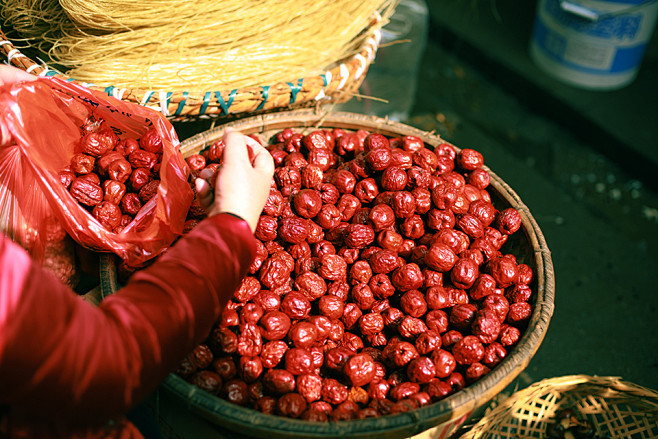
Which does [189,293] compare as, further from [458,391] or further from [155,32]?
[155,32]

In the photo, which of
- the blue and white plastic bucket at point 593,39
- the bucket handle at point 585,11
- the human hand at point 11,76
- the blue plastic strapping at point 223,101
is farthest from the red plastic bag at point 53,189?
the blue and white plastic bucket at point 593,39

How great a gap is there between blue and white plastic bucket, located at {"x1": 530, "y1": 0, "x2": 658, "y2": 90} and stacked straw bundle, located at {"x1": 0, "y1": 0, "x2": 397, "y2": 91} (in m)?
2.34

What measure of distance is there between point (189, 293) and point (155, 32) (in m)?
1.70

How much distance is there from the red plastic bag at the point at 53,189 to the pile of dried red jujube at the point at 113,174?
0.33 feet

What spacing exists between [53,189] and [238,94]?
0.92 metres

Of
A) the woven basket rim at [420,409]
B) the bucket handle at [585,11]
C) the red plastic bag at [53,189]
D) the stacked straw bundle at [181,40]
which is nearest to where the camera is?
the woven basket rim at [420,409]

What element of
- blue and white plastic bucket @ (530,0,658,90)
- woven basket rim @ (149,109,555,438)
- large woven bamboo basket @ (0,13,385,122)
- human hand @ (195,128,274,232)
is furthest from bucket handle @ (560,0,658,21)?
human hand @ (195,128,274,232)

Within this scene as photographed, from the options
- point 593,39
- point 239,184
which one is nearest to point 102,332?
point 239,184

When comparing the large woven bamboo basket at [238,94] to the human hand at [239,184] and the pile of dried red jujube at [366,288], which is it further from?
the human hand at [239,184]

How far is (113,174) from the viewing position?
2.02 metres

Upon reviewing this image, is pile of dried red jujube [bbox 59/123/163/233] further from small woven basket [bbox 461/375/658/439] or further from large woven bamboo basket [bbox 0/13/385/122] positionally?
small woven basket [bbox 461/375/658/439]

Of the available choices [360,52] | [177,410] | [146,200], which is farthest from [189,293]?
[360,52]

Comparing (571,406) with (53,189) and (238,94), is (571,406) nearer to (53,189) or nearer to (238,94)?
(238,94)

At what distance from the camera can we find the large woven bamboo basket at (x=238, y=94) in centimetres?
223
